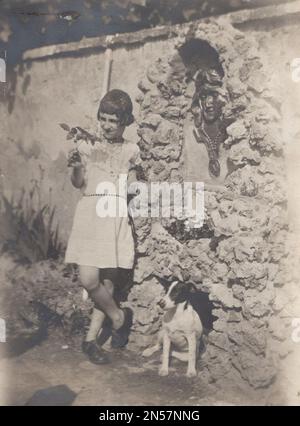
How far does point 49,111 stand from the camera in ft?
11.7

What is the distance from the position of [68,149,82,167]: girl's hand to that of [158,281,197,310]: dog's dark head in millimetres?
1090

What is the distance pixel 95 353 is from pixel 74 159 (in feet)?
4.53

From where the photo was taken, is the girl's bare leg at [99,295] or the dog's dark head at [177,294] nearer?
the dog's dark head at [177,294]

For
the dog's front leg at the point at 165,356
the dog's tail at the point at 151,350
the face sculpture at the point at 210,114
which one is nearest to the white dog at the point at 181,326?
the dog's front leg at the point at 165,356

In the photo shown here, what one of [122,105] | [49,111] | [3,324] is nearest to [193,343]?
[3,324]

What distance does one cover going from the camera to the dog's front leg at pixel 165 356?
124 inches

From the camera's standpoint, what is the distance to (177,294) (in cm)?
317

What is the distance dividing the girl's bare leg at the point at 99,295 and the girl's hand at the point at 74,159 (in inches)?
29.0

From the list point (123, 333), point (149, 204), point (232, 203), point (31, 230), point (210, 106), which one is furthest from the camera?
point (31, 230)

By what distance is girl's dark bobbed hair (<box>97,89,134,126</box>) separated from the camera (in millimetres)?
3361

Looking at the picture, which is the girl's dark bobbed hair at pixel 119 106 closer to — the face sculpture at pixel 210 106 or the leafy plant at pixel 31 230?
the face sculpture at pixel 210 106

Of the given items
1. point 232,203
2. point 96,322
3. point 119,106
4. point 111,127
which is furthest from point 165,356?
point 119,106

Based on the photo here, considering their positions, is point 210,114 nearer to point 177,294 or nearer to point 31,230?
point 177,294
